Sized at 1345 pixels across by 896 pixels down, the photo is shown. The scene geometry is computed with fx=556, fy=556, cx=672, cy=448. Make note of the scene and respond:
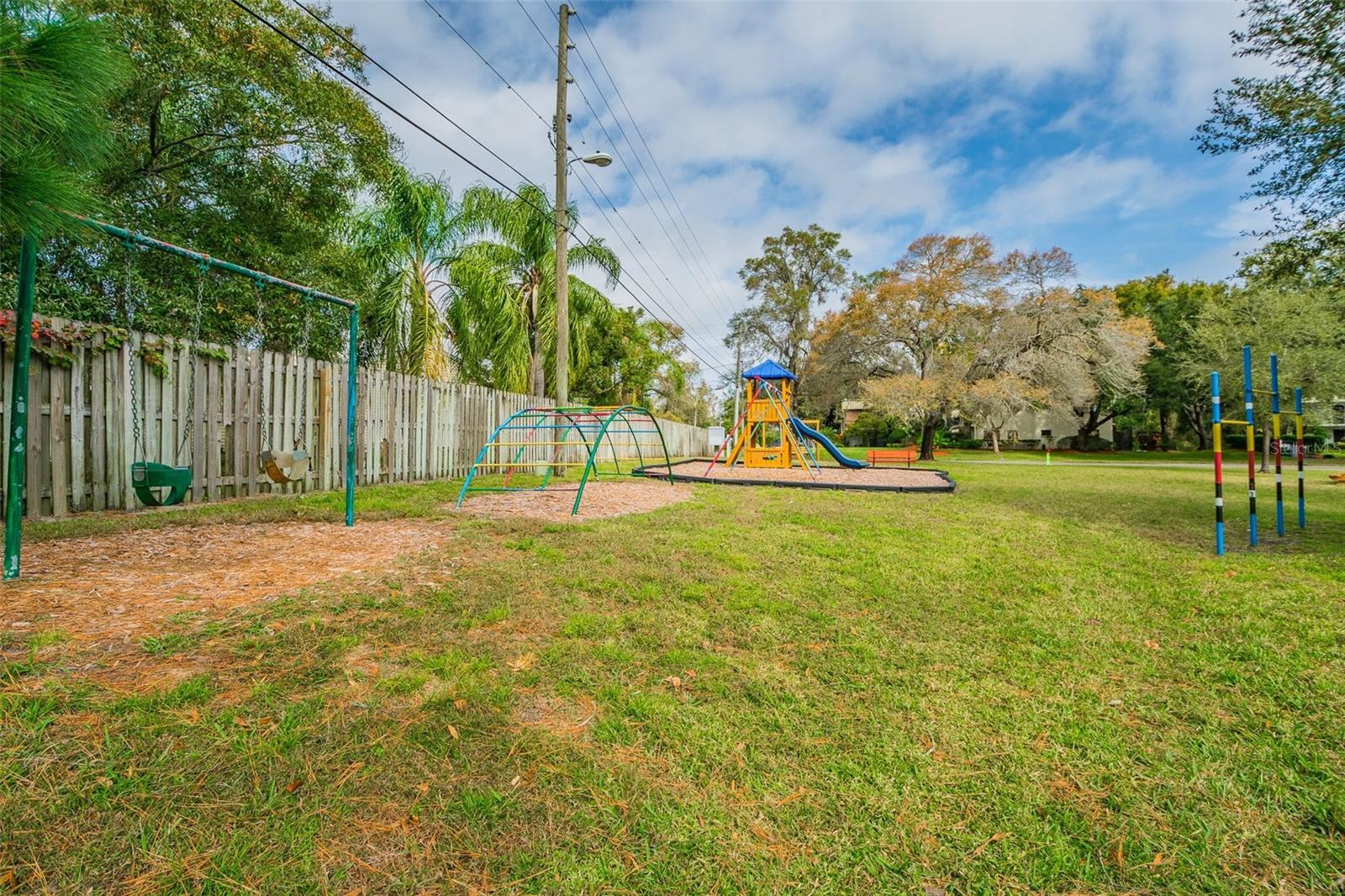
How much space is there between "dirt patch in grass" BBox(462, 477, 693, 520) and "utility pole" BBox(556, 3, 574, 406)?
2.57m

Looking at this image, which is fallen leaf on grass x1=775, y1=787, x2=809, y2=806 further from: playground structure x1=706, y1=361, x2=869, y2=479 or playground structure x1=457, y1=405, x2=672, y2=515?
playground structure x1=706, y1=361, x2=869, y2=479

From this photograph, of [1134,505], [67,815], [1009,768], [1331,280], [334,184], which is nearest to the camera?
[67,815]

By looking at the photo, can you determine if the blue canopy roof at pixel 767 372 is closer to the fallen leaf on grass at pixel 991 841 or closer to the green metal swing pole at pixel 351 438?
the green metal swing pole at pixel 351 438

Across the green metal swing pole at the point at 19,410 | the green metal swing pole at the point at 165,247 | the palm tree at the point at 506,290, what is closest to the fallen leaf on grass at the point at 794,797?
the green metal swing pole at the point at 165,247

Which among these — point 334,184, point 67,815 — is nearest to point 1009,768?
point 67,815

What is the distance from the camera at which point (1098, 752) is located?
1.98 m

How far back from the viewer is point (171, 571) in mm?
3371

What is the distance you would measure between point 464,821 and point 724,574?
2685 millimetres

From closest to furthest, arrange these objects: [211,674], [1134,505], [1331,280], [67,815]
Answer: [67,815], [211,674], [1331,280], [1134,505]

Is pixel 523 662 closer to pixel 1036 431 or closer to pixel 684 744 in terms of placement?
pixel 684 744

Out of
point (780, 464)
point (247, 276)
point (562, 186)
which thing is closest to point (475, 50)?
point (562, 186)

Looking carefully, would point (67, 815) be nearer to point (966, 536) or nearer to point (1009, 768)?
point (1009, 768)

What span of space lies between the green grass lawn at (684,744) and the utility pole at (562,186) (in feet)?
23.8

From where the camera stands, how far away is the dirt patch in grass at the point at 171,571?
2559 millimetres
